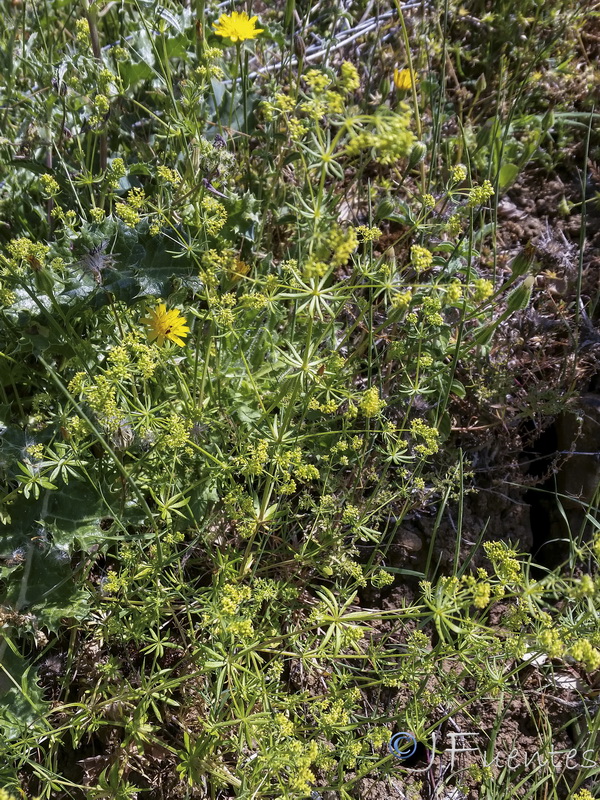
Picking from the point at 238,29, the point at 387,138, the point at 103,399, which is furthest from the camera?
the point at 238,29

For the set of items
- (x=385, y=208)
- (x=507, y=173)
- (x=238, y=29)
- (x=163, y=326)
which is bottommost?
(x=507, y=173)

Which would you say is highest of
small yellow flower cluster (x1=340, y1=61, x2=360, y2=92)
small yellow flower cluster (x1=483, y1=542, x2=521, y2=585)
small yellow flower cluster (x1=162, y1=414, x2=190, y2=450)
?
small yellow flower cluster (x1=340, y1=61, x2=360, y2=92)

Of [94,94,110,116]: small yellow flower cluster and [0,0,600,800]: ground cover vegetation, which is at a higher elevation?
[94,94,110,116]: small yellow flower cluster

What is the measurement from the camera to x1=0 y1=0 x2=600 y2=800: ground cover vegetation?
1.63m

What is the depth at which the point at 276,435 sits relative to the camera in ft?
5.56

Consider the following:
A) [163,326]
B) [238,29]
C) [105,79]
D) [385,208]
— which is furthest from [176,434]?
[238,29]

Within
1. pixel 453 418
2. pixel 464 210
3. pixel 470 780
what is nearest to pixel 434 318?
pixel 464 210

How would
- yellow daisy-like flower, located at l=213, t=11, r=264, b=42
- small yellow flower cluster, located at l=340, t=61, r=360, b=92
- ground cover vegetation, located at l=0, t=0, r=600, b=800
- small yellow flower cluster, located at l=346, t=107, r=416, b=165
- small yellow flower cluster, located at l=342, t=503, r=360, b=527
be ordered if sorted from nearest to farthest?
small yellow flower cluster, located at l=346, t=107, r=416, b=165 → small yellow flower cluster, located at l=340, t=61, r=360, b=92 → ground cover vegetation, located at l=0, t=0, r=600, b=800 → small yellow flower cluster, located at l=342, t=503, r=360, b=527 → yellow daisy-like flower, located at l=213, t=11, r=264, b=42

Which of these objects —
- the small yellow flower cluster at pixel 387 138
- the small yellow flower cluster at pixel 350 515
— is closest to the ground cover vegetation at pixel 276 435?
the small yellow flower cluster at pixel 387 138

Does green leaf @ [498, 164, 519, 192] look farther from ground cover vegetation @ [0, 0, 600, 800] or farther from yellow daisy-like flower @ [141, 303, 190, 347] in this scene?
yellow daisy-like flower @ [141, 303, 190, 347]

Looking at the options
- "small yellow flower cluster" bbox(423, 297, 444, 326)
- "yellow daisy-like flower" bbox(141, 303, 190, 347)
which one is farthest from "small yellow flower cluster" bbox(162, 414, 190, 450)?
"small yellow flower cluster" bbox(423, 297, 444, 326)

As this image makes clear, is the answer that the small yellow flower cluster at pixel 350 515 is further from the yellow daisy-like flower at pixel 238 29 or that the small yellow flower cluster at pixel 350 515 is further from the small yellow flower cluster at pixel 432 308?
the yellow daisy-like flower at pixel 238 29

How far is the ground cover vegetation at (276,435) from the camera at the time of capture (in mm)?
1635

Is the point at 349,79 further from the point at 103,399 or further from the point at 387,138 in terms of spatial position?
the point at 103,399
